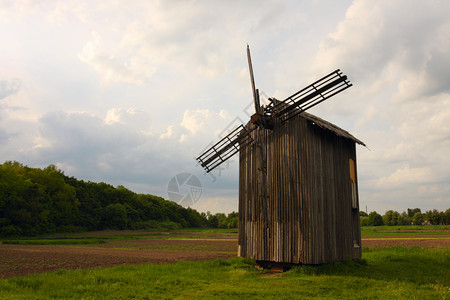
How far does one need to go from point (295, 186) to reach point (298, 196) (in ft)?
1.85

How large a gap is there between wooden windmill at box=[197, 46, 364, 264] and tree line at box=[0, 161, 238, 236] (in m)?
55.0

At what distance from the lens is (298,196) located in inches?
673

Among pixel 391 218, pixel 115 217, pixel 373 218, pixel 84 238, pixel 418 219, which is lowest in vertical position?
pixel 84 238

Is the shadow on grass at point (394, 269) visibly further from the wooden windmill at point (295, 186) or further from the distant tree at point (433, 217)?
the distant tree at point (433, 217)

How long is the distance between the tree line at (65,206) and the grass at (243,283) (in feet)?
172

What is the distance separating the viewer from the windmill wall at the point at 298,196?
664 inches

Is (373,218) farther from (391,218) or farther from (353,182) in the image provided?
(353,182)

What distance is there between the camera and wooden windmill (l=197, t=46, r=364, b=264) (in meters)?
16.8

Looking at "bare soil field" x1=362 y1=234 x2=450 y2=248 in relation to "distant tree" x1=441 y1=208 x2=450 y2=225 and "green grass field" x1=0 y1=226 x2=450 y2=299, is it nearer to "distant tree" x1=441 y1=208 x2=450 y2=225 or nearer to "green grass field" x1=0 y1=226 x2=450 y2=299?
"green grass field" x1=0 y1=226 x2=450 y2=299

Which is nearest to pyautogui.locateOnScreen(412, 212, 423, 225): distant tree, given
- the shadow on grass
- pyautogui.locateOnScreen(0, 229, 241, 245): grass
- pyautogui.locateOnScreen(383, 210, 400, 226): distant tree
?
pyautogui.locateOnScreen(383, 210, 400, 226): distant tree

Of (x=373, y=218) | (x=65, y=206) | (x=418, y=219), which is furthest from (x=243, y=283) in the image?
(x=418, y=219)

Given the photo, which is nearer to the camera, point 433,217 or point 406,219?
point 433,217

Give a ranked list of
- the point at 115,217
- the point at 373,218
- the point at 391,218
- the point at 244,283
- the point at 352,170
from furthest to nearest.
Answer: the point at 391,218 → the point at 373,218 → the point at 115,217 → the point at 352,170 → the point at 244,283

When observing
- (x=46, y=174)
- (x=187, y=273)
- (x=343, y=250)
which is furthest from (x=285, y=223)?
(x=46, y=174)
